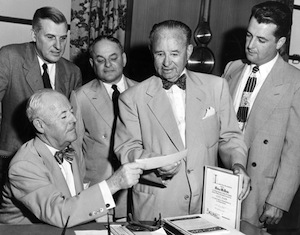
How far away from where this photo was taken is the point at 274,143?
2693 mm

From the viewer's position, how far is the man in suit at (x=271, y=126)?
105 inches

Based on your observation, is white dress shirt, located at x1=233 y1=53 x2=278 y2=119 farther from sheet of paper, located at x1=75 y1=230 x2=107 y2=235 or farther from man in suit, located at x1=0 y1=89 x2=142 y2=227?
sheet of paper, located at x1=75 y1=230 x2=107 y2=235

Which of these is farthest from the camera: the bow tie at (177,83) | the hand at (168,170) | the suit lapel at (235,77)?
the suit lapel at (235,77)

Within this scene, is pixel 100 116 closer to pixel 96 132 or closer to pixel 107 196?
pixel 96 132

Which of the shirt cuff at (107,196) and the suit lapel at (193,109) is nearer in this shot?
the shirt cuff at (107,196)

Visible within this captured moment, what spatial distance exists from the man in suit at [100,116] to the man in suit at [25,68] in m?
0.26

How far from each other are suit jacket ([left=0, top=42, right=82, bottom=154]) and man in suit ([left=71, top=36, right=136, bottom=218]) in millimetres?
363

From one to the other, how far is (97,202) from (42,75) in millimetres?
1487

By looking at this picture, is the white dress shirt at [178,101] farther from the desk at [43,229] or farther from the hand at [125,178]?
the desk at [43,229]

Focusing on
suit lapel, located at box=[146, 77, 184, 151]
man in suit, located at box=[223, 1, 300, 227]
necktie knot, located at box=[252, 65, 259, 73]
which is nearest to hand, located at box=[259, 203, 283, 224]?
man in suit, located at box=[223, 1, 300, 227]

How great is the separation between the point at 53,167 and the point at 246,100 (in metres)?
1.40

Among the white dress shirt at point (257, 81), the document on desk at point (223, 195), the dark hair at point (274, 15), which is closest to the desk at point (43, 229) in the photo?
the document on desk at point (223, 195)

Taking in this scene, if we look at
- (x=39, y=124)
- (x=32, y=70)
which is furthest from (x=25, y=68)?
(x=39, y=124)

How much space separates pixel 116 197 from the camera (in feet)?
10.4
